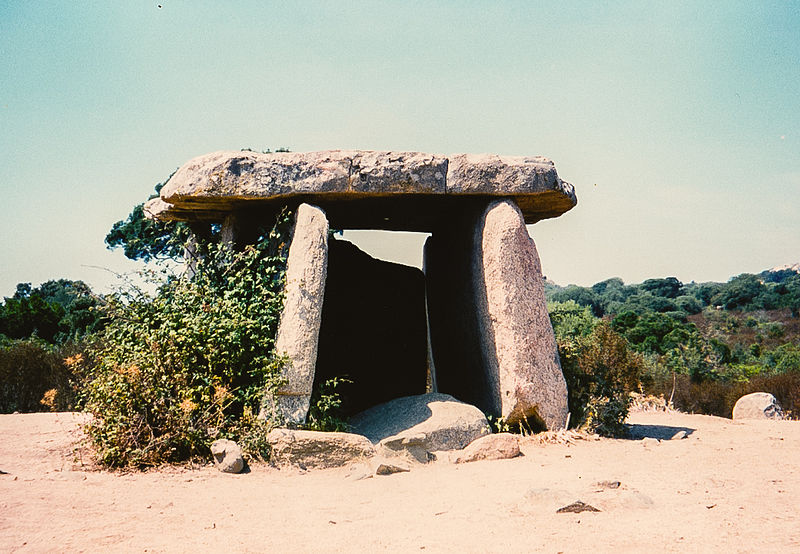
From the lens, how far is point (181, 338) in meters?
6.03

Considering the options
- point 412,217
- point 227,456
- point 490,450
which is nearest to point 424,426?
point 490,450

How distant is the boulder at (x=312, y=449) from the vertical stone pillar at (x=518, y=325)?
1.80 metres

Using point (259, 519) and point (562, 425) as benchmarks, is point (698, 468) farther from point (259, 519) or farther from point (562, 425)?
point (259, 519)

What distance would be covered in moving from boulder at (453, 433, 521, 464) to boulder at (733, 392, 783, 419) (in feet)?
19.0

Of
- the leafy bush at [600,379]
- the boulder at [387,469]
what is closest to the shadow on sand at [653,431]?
the leafy bush at [600,379]

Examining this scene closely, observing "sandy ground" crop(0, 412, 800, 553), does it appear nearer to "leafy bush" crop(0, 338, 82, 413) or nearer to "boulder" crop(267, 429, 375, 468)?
"boulder" crop(267, 429, 375, 468)

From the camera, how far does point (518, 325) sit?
6820 millimetres

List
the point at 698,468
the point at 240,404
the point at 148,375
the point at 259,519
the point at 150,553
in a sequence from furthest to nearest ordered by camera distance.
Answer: the point at 240,404 → the point at 148,375 → the point at 698,468 → the point at 259,519 → the point at 150,553

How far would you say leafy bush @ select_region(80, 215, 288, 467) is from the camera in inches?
218

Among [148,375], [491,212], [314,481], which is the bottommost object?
[314,481]

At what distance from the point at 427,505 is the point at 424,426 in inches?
78.0

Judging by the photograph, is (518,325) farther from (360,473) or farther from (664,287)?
(664,287)

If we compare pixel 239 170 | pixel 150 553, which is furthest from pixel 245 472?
pixel 239 170

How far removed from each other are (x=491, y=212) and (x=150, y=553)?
Result: 4970 mm
